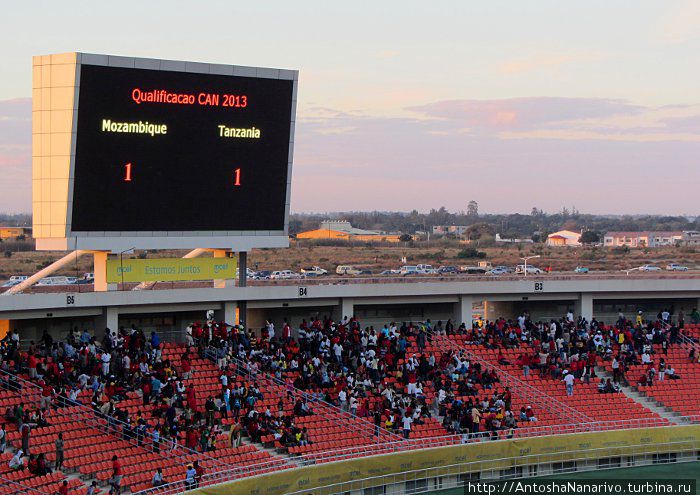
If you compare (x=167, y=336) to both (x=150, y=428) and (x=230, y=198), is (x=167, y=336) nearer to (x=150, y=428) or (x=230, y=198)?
(x=230, y=198)

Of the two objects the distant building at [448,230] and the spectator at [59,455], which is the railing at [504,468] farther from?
the distant building at [448,230]

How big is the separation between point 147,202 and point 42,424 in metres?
7.89

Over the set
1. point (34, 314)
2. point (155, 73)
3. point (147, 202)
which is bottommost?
point (34, 314)

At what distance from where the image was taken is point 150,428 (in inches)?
994

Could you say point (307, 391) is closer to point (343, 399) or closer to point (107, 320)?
point (343, 399)

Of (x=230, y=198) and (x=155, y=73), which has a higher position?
(x=155, y=73)

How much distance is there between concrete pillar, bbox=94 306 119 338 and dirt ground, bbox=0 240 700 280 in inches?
1738

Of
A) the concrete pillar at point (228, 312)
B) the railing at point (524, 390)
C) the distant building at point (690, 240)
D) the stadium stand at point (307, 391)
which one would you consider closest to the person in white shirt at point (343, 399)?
the stadium stand at point (307, 391)

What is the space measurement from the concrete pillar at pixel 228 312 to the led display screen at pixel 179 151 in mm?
2857

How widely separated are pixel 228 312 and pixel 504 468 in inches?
385

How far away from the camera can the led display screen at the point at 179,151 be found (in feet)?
95.0

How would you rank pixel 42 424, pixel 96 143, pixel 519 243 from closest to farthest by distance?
pixel 42 424 < pixel 96 143 < pixel 519 243

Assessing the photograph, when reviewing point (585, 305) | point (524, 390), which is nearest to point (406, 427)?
point (524, 390)

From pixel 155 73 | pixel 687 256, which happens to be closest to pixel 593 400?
pixel 155 73
